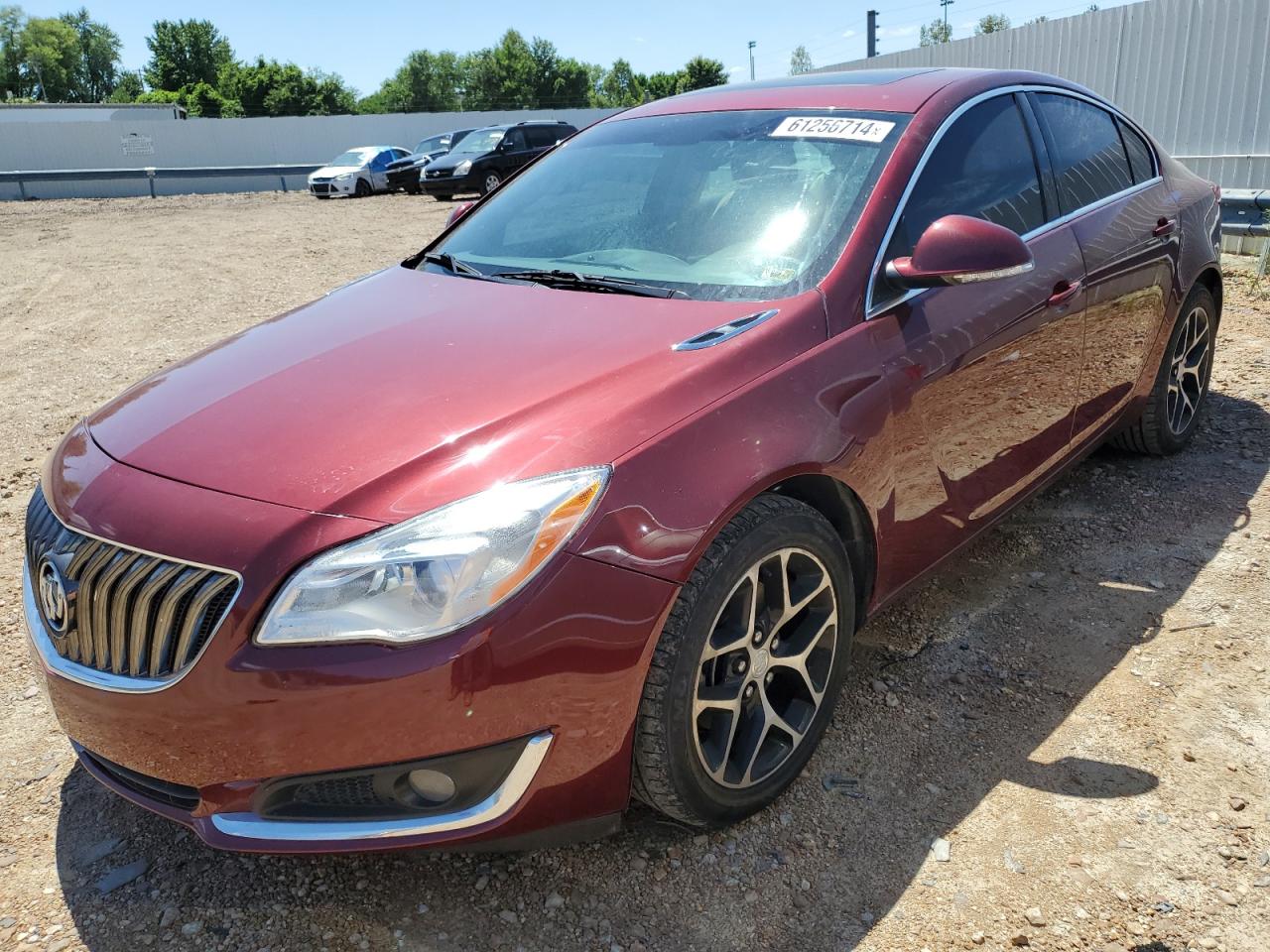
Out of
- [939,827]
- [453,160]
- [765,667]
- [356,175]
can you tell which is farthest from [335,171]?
[939,827]

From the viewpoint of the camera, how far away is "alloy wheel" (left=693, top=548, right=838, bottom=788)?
7.37 ft

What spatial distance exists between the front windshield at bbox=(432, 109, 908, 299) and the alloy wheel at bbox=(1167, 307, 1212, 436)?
2217mm

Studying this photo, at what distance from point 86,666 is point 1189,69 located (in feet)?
46.0

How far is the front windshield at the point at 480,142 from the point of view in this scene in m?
21.7

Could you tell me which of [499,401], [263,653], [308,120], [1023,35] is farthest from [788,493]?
[308,120]

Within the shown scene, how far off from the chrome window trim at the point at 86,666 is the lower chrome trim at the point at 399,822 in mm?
298

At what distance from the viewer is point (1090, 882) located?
2.21 m

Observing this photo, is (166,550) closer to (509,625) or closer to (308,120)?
(509,625)

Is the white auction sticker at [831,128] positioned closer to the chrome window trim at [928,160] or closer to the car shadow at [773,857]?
the chrome window trim at [928,160]

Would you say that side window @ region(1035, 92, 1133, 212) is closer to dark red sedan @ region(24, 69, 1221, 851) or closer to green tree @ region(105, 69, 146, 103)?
dark red sedan @ region(24, 69, 1221, 851)

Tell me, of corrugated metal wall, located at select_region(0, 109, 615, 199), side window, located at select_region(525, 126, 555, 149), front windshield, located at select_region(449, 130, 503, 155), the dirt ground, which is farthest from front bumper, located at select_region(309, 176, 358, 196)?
the dirt ground

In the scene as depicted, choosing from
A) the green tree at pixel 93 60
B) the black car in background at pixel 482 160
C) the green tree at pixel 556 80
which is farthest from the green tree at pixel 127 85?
the black car in background at pixel 482 160

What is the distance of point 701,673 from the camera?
7.25 feet

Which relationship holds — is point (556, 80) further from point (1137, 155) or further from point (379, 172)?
point (1137, 155)
